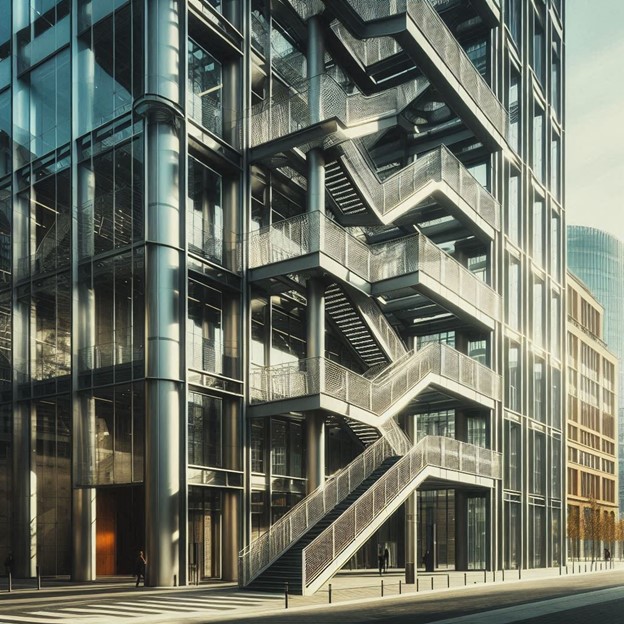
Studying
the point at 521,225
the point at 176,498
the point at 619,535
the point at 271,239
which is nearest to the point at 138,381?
the point at 176,498

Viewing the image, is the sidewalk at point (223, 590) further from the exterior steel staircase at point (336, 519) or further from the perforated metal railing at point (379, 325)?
the perforated metal railing at point (379, 325)

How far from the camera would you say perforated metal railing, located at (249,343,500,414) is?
107 ft

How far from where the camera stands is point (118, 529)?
3556 centimetres

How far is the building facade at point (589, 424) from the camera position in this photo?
9188cm

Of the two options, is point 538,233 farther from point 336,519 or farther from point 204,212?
point 336,519

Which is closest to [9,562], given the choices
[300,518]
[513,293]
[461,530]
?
[300,518]

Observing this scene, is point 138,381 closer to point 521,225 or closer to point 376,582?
point 376,582

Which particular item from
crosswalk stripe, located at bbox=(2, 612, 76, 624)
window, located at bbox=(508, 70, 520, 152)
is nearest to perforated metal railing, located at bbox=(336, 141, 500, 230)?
window, located at bbox=(508, 70, 520, 152)

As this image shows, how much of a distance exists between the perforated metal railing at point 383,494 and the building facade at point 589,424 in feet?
166

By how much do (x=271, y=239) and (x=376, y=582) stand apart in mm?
13977

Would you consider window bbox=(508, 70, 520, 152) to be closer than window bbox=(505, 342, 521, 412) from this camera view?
No

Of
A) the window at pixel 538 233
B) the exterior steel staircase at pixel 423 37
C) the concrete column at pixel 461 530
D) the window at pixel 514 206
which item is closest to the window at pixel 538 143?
the window at pixel 538 233

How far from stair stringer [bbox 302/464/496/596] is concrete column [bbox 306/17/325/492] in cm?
327

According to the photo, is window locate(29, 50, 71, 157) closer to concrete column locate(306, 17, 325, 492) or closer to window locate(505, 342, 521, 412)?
concrete column locate(306, 17, 325, 492)
